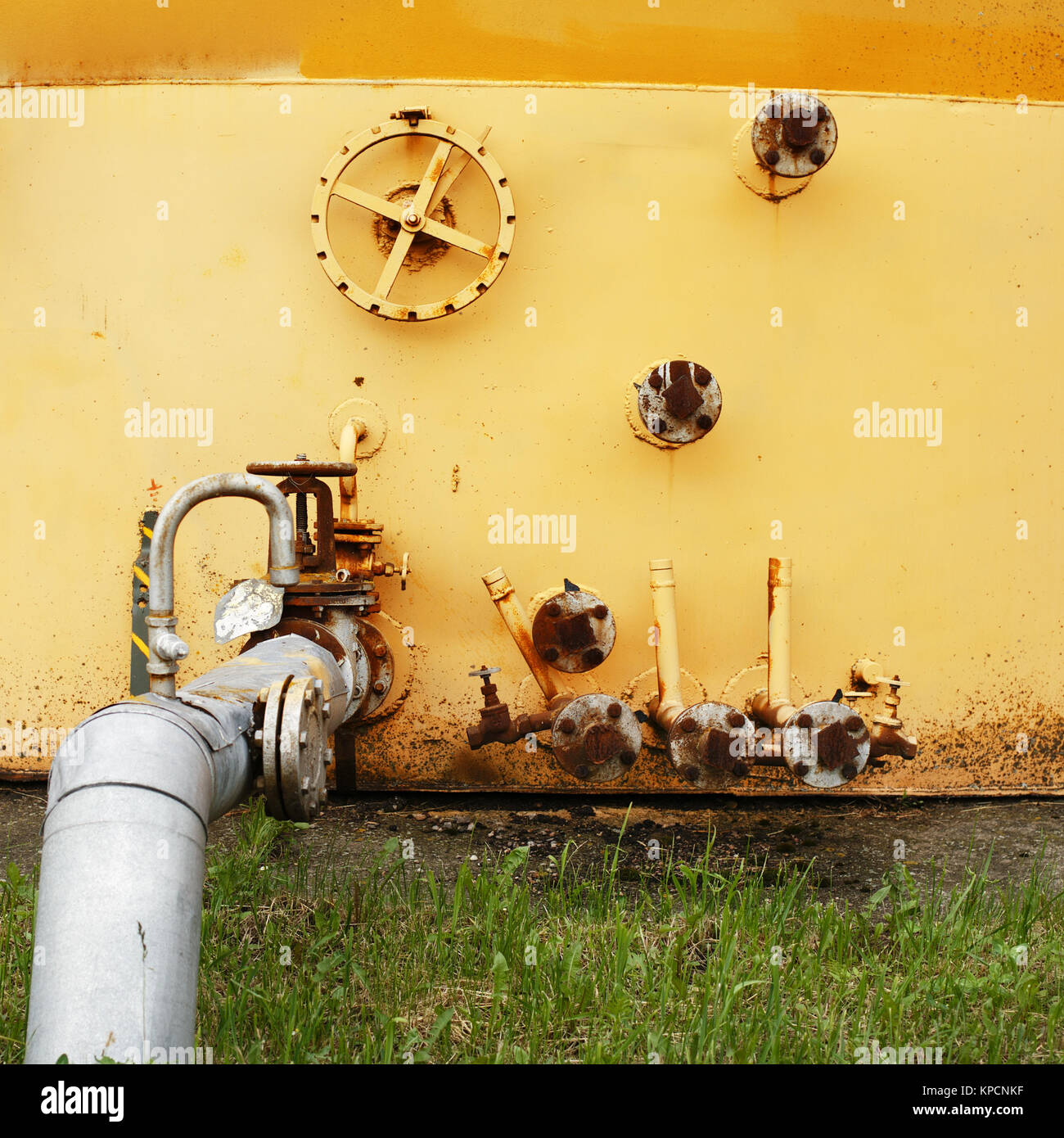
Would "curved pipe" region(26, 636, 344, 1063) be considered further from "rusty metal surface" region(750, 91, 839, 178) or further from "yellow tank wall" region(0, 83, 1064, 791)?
"rusty metal surface" region(750, 91, 839, 178)

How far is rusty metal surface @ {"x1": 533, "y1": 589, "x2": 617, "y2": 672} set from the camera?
245 cm

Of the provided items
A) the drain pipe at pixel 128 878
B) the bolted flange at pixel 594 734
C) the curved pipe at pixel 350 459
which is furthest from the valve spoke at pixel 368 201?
the drain pipe at pixel 128 878

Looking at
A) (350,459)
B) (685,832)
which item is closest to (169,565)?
(350,459)

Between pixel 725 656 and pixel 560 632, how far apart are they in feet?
1.95

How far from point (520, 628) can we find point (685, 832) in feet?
2.57

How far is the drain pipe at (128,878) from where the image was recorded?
3.82ft

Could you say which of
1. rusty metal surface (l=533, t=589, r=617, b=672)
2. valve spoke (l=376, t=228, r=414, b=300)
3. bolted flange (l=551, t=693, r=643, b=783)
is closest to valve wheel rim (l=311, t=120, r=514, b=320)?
valve spoke (l=376, t=228, r=414, b=300)

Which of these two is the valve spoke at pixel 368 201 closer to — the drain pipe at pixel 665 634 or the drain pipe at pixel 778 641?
the drain pipe at pixel 665 634

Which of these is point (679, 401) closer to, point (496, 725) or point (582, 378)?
point (582, 378)

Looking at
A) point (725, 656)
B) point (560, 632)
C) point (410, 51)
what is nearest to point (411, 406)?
point (560, 632)

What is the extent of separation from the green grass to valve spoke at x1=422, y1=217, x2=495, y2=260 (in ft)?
5.42

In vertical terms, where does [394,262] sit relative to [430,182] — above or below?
below

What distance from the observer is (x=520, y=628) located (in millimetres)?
2518

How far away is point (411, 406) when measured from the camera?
2727 millimetres
